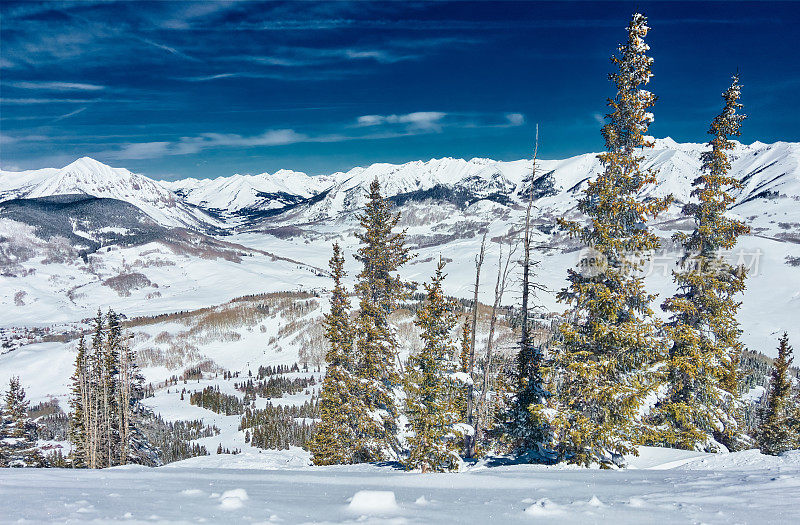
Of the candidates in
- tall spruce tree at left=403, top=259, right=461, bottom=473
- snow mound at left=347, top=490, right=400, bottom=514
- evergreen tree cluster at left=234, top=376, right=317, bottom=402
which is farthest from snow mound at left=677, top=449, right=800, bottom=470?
evergreen tree cluster at left=234, top=376, right=317, bottom=402

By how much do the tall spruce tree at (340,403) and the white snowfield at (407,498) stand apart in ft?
43.9

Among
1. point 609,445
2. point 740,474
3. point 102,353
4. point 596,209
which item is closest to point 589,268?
point 596,209

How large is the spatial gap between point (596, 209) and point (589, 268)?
2167 mm

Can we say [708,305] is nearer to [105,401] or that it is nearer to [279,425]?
[105,401]

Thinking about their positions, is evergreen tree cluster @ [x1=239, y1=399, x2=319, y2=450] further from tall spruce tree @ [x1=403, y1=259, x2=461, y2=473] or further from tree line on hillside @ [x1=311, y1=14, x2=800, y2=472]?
tall spruce tree @ [x1=403, y1=259, x2=461, y2=473]

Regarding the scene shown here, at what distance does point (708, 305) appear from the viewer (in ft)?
57.2

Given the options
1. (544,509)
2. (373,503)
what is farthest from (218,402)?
(544,509)

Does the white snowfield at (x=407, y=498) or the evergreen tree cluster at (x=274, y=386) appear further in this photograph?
the evergreen tree cluster at (x=274, y=386)

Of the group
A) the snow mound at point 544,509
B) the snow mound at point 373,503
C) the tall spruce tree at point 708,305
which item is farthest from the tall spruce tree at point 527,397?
the snow mound at point 373,503

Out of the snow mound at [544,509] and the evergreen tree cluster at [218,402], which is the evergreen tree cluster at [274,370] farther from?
the snow mound at [544,509]

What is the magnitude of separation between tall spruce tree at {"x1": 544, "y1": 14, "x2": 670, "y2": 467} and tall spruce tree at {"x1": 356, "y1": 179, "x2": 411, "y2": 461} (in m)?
9.19

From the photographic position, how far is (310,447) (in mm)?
23750

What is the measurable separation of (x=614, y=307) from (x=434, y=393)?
299 inches

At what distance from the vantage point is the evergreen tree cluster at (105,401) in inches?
1109
